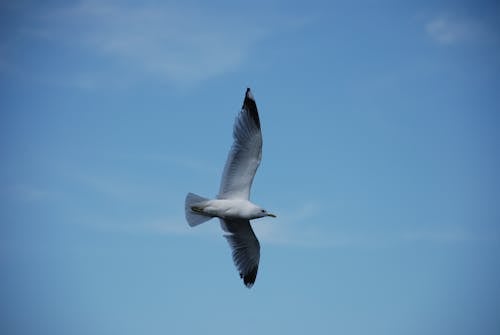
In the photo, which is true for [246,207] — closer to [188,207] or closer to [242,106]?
[188,207]

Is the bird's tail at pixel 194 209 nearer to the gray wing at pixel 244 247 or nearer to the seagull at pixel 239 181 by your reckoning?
the seagull at pixel 239 181

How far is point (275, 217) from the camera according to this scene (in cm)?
1316

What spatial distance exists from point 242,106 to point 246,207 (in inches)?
81.8

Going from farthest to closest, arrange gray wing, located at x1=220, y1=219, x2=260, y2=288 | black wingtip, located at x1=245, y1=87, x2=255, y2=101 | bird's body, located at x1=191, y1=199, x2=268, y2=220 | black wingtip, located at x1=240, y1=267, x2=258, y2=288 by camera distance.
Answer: black wingtip, located at x1=240, y1=267, x2=258, y2=288, gray wing, located at x1=220, y1=219, x2=260, y2=288, black wingtip, located at x1=245, y1=87, x2=255, y2=101, bird's body, located at x1=191, y1=199, x2=268, y2=220

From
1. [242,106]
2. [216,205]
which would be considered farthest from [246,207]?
[242,106]

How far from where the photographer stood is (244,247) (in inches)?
552

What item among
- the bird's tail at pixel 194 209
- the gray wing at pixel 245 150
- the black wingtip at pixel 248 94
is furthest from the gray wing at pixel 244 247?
the black wingtip at pixel 248 94

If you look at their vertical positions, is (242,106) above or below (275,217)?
above

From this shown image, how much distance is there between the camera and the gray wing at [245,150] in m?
13.0

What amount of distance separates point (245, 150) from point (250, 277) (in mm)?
3037

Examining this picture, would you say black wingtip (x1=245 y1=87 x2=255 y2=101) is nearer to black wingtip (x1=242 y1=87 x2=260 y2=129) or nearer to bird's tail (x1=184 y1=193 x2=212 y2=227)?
black wingtip (x1=242 y1=87 x2=260 y2=129)

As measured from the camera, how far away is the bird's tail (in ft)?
42.4

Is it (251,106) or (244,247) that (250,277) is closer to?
(244,247)

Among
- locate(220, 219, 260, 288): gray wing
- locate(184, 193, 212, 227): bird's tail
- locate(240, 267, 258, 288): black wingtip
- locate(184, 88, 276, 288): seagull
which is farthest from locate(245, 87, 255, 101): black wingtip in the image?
locate(240, 267, 258, 288): black wingtip
